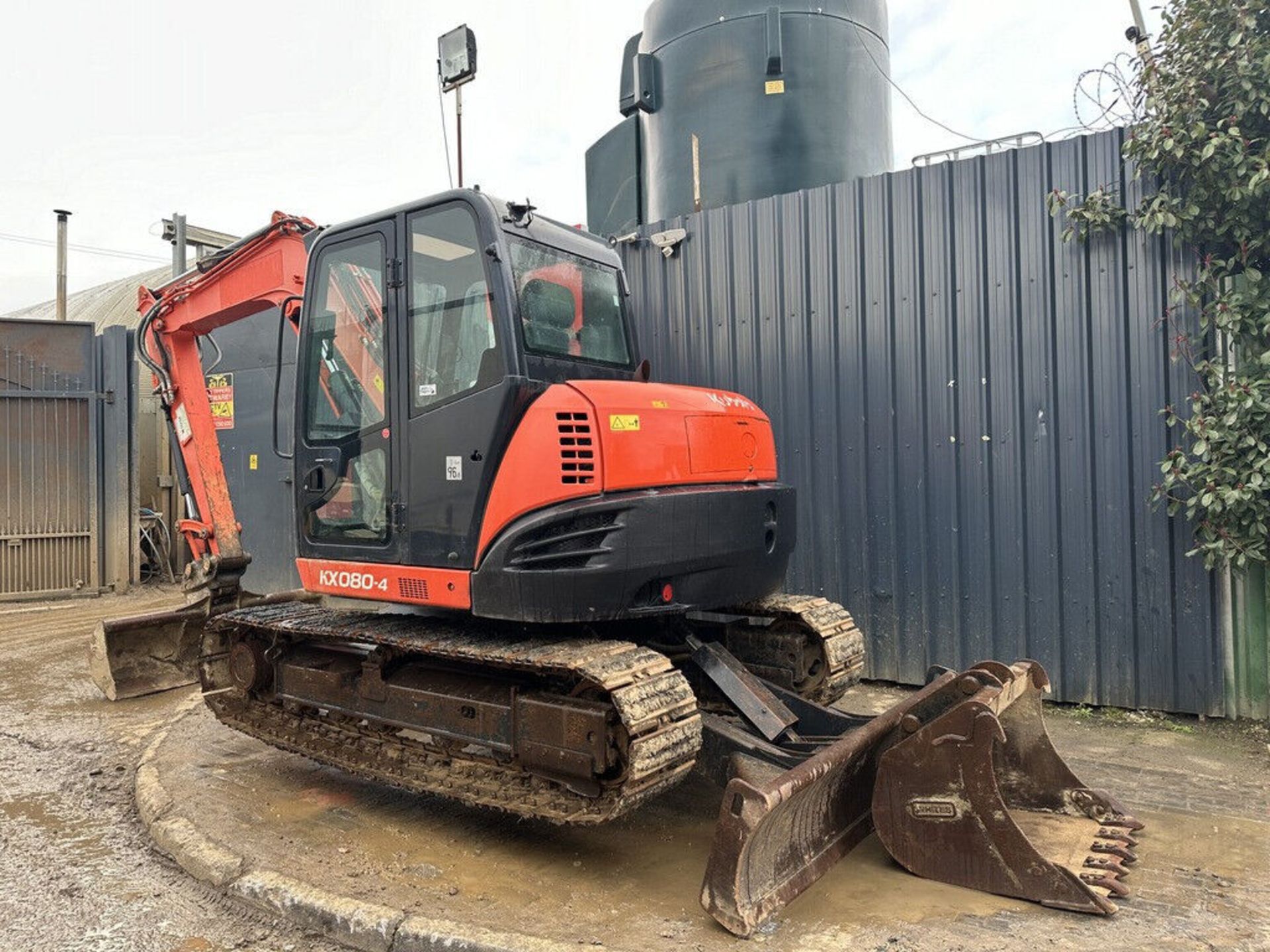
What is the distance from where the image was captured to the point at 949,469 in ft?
19.2

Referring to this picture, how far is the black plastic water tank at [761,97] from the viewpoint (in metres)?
7.89

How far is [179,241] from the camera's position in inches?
484

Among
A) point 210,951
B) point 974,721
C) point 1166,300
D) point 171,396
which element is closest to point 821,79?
point 1166,300

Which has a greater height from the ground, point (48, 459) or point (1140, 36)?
point (1140, 36)

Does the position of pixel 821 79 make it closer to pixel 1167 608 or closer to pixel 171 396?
pixel 1167 608

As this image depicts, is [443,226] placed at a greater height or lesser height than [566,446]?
greater

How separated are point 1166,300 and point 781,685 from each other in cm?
316

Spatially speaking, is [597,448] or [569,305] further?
[569,305]

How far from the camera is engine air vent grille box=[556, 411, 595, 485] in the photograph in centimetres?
349

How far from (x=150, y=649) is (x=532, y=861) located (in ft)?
12.8

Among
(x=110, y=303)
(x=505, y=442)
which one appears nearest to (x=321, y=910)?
(x=505, y=442)

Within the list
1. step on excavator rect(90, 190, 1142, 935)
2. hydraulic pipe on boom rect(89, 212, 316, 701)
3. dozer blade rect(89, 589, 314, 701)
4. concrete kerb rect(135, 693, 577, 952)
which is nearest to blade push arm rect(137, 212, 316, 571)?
hydraulic pipe on boom rect(89, 212, 316, 701)

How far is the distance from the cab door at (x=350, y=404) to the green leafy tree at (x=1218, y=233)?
415 cm

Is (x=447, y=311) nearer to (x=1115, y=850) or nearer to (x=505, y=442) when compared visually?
(x=505, y=442)
